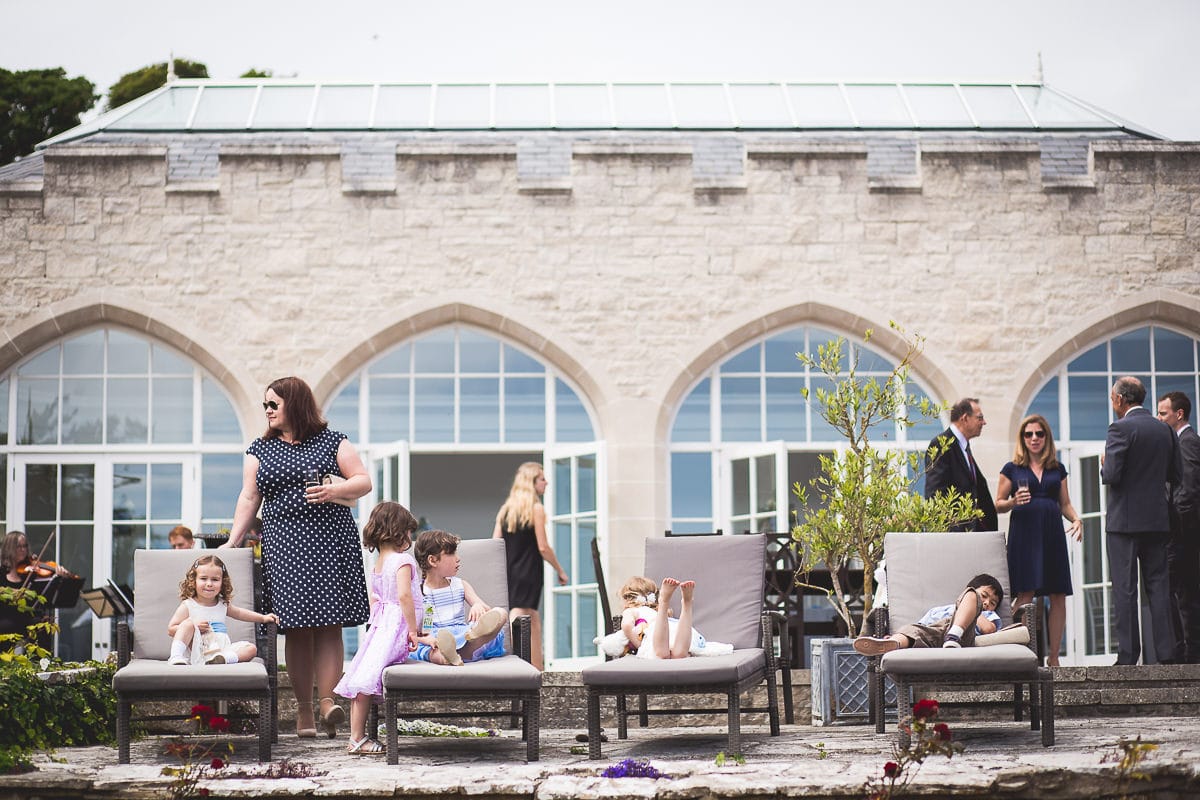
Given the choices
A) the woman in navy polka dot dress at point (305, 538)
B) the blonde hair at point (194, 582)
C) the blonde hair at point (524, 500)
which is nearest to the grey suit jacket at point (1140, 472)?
the blonde hair at point (524, 500)

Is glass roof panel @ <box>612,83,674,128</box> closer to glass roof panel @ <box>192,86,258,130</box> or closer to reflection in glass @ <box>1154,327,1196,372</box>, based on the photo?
glass roof panel @ <box>192,86,258,130</box>

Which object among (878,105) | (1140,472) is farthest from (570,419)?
(1140,472)

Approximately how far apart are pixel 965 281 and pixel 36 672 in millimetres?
7444

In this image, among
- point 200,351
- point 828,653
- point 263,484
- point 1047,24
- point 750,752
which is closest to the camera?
point 750,752

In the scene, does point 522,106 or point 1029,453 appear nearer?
point 1029,453

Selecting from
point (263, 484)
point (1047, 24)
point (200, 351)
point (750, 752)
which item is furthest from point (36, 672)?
point (1047, 24)

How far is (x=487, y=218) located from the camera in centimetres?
1147

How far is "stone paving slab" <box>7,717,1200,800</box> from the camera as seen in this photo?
15.9 ft

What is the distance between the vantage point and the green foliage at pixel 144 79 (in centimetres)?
2167

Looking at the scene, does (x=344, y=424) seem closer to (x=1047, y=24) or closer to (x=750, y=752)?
(x=750, y=752)

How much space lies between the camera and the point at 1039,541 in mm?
8328

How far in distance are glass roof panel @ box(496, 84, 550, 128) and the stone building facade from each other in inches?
59.5

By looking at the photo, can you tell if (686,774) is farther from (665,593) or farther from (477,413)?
(477,413)

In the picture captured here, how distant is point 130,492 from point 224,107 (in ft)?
12.8
